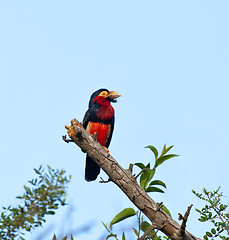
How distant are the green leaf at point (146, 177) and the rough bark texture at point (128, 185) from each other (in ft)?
0.16

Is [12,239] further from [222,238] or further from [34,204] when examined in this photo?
[222,238]

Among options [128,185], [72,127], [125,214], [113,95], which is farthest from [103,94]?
[125,214]

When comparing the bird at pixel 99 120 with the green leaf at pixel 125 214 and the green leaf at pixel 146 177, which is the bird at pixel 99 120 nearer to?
the green leaf at pixel 146 177

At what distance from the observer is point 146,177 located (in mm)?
3381

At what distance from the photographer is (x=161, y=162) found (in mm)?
3367

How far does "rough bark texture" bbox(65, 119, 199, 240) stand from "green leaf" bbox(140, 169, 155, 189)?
0.16 feet

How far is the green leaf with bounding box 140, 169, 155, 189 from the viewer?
337cm

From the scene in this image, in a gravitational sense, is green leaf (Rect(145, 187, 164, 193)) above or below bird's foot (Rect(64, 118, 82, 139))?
below

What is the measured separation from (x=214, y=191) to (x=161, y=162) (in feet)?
2.34

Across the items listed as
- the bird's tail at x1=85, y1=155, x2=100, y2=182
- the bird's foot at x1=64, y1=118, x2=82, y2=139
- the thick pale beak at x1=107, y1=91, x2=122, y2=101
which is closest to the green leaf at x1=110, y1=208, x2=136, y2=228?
the bird's foot at x1=64, y1=118, x2=82, y2=139

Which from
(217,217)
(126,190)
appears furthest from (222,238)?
(126,190)

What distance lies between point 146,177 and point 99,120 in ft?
7.24

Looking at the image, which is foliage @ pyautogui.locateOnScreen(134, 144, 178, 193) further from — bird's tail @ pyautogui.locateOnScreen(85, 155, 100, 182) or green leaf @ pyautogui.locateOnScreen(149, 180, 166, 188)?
bird's tail @ pyautogui.locateOnScreen(85, 155, 100, 182)

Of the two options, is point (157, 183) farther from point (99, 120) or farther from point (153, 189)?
point (99, 120)
